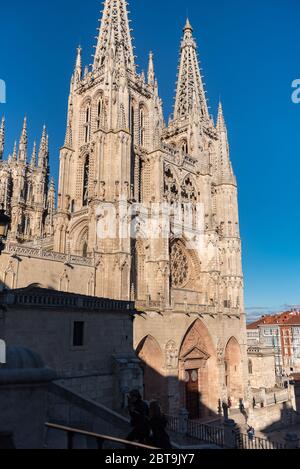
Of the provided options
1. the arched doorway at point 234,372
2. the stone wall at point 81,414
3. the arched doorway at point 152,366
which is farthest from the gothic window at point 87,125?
the stone wall at point 81,414

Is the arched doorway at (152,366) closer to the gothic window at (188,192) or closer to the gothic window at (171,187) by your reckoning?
the gothic window at (171,187)

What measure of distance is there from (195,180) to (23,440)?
1323 inches

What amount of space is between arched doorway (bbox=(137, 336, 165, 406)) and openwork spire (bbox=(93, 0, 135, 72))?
919 inches

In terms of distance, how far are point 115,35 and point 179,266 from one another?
71.7 ft

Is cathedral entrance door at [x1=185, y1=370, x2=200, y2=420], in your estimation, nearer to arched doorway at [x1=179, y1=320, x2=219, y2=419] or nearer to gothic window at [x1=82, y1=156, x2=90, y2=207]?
arched doorway at [x1=179, y1=320, x2=219, y2=419]

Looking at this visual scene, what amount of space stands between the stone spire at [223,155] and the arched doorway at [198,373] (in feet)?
54.5

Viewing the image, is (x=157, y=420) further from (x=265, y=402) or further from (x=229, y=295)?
(x=229, y=295)

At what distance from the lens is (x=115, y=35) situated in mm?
34844

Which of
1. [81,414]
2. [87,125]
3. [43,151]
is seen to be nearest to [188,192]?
[87,125]

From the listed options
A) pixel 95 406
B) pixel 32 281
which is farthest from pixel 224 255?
pixel 95 406

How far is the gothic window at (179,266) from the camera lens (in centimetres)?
3228

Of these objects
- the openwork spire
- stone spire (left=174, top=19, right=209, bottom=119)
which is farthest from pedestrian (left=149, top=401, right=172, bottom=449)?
stone spire (left=174, top=19, right=209, bottom=119)

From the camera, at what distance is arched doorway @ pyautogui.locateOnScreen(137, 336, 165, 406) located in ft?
80.8

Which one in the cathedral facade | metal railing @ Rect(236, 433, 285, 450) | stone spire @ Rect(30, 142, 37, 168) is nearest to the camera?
metal railing @ Rect(236, 433, 285, 450)
